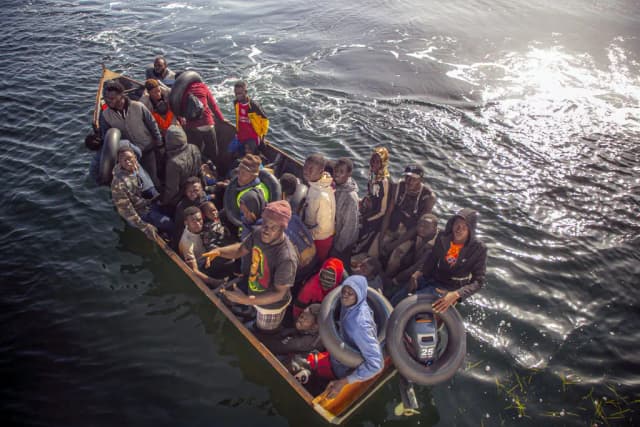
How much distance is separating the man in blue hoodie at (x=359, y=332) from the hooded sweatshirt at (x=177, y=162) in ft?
13.9

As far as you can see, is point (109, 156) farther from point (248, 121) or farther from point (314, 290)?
point (314, 290)

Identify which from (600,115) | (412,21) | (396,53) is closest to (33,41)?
(396,53)

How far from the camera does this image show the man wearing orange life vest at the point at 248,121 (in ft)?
26.8

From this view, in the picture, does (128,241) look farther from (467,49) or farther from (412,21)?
(412,21)

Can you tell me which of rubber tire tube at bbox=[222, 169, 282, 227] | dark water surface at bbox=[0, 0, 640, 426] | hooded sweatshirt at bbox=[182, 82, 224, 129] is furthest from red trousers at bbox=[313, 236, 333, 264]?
hooded sweatshirt at bbox=[182, 82, 224, 129]

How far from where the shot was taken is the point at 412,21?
81.4ft

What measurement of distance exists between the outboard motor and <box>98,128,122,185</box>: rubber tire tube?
6183 millimetres

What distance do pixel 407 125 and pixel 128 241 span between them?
1028 cm

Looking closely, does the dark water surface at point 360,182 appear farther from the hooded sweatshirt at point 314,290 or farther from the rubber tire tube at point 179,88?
the rubber tire tube at point 179,88

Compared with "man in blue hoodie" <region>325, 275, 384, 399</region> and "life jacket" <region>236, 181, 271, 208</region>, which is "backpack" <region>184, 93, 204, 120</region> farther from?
"man in blue hoodie" <region>325, 275, 384, 399</region>

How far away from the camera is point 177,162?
258 inches

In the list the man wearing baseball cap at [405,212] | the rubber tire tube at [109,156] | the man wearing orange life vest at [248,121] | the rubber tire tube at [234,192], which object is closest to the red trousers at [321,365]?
the man wearing baseball cap at [405,212]

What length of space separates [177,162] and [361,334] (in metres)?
4.75

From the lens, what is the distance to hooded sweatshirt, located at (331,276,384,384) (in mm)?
4125
